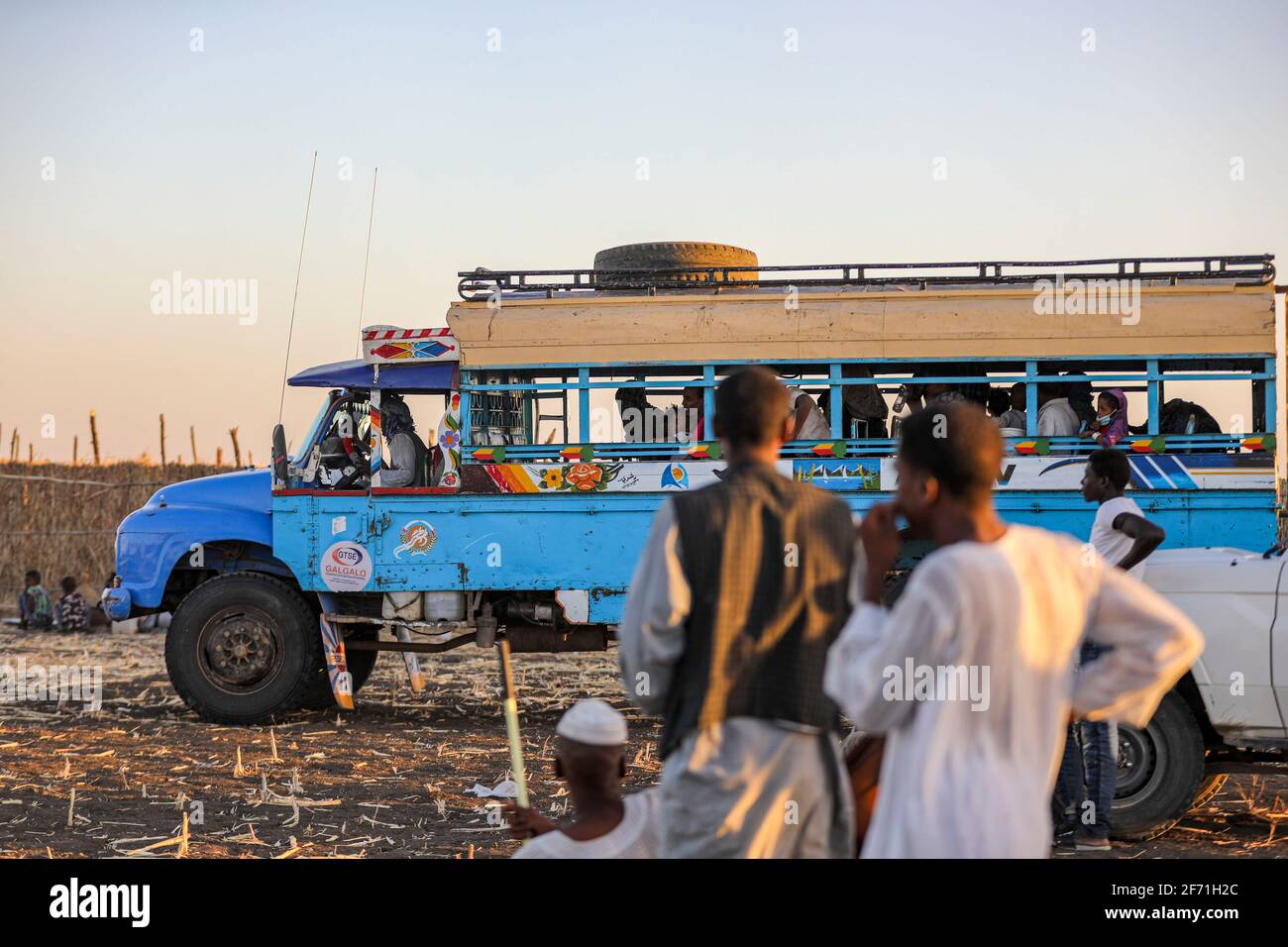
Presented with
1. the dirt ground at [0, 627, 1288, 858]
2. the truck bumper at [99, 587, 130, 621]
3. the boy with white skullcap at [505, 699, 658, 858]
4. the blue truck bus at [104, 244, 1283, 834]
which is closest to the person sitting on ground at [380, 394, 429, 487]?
the blue truck bus at [104, 244, 1283, 834]

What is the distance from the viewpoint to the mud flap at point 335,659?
11.2m

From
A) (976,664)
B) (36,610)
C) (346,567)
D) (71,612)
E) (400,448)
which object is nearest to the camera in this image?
(976,664)

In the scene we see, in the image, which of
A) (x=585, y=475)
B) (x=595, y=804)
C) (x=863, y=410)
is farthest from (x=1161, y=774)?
(x=585, y=475)

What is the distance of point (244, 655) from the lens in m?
11.3

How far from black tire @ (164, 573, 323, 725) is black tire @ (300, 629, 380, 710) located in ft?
0.99

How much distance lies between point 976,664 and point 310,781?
6.87m

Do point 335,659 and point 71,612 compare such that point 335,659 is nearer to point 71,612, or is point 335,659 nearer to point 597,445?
point 597,445

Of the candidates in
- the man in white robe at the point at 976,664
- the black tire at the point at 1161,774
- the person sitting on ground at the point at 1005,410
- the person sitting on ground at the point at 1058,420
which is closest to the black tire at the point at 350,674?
the person sitting on ground at the point at 1005,410

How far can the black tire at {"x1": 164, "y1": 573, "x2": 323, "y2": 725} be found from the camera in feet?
37.0

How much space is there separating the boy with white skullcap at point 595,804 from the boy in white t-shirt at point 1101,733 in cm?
365

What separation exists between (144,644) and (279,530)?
8559 millimetres
